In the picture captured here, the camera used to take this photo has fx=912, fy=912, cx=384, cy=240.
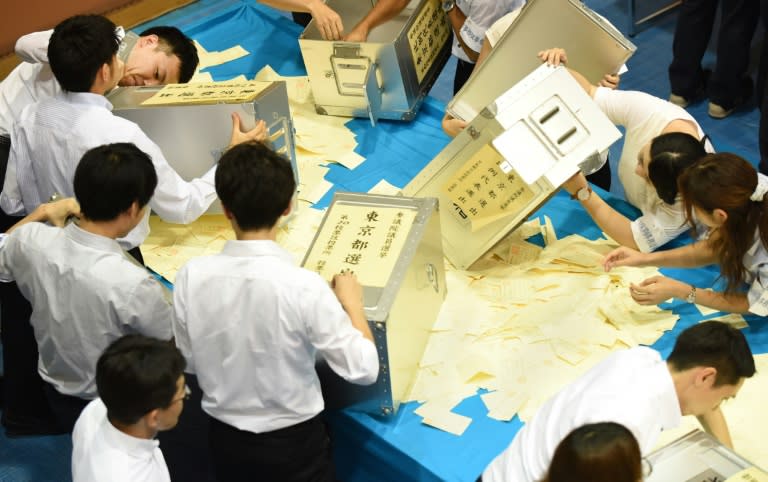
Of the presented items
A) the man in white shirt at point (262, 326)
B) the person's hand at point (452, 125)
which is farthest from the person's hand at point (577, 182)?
the man in white shirt at point (262, 326)

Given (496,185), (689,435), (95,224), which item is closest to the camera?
(689,435)

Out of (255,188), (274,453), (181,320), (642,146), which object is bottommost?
(274,453)

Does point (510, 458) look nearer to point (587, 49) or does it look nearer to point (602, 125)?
point (602, 125)

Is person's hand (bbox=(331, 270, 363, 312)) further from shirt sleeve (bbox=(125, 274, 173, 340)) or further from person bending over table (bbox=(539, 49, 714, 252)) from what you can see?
person bending over table (bbox=(539, 49, 714, 252))

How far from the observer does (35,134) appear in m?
2.77

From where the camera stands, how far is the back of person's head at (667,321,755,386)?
203cm

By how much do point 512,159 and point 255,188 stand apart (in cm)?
83

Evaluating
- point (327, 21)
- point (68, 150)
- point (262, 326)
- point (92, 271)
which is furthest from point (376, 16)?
point (262, 326)

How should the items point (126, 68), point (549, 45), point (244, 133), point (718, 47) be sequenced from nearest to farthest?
1. point (244, 133)
2. point (549, 45)
3. point (126, 68)
4. point (718, 47)

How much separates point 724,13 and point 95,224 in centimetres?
321

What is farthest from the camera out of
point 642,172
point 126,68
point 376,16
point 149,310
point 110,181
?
point 376,16

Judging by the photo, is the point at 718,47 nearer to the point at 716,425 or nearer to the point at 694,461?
the point at 716,425

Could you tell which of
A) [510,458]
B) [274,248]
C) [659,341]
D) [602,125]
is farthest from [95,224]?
[659,341]

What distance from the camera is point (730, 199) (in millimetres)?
2475
